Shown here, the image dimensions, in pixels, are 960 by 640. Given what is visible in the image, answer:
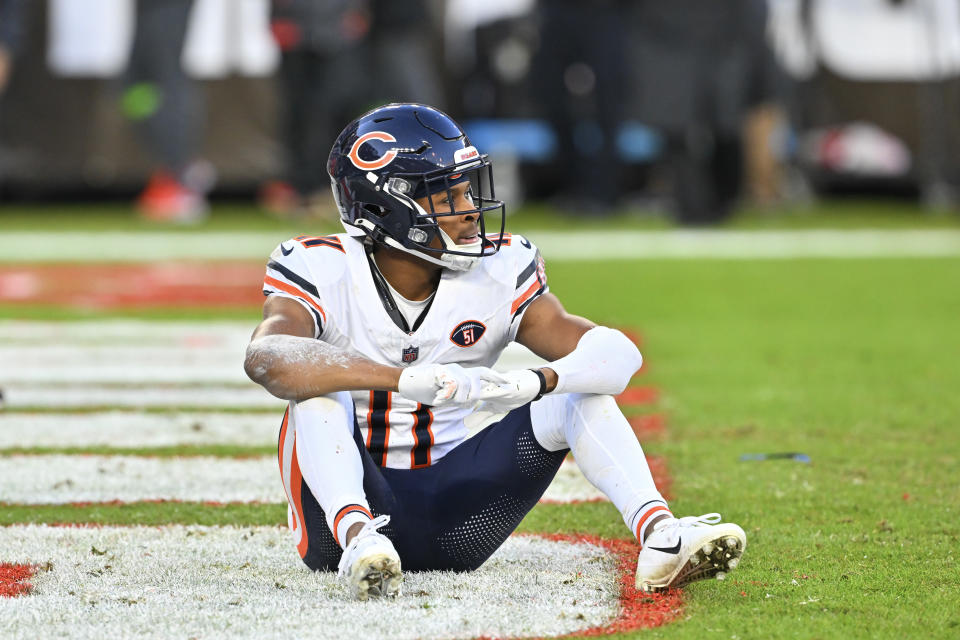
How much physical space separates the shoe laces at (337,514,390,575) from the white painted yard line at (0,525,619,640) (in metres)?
0.07

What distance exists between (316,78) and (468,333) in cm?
940

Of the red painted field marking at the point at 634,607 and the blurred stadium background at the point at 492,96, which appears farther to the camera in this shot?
the blurred stadium background at the point at 492,96

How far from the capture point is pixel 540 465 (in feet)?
11.3

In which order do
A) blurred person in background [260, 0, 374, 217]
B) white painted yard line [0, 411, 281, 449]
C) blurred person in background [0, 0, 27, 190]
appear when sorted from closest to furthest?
1. white painted yard line [0, 411, 281, 449]
2. blurred person in background [0, 0, 27, 190]
3. blurred person in background [260, 0, 374, 217]

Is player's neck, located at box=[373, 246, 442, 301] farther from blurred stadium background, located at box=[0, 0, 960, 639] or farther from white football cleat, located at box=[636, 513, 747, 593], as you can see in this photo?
white football cleat, located at box=[636, 513, 747, 593]

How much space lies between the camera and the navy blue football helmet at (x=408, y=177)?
3.56m

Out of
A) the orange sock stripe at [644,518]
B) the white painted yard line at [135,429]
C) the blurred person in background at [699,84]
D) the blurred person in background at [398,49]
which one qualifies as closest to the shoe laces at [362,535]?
the orange sock stripe at [644,518]

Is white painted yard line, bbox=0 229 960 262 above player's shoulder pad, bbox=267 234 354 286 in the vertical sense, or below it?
below

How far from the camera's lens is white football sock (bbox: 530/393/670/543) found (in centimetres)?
332

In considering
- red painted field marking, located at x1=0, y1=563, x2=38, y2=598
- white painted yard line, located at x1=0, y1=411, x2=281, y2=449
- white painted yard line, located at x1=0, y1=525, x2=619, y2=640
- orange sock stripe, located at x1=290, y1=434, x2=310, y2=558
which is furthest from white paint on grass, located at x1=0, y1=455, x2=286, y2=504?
orange sock stripe, located at x1=290, y1=434, x2=310, y2=558

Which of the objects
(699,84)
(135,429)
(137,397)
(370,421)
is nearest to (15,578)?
(370,421)

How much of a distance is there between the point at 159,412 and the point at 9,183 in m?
10.9

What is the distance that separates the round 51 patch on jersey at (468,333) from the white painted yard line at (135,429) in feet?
5.01

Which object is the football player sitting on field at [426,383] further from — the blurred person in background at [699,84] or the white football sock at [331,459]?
the blurred person in background at [699,84]
